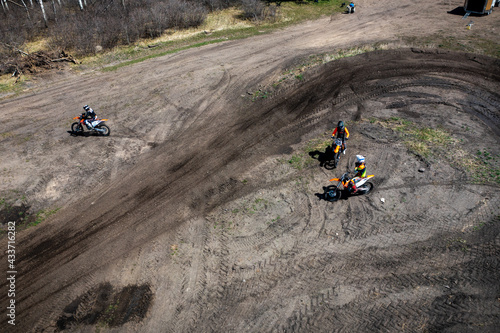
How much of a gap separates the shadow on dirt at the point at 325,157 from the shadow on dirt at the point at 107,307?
31.4ft

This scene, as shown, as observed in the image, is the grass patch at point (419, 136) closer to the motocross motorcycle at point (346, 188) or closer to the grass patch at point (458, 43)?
the motocross motorcycle at point (346, 188)

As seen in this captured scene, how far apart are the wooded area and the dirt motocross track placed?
623cm

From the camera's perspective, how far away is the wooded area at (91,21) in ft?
91.5

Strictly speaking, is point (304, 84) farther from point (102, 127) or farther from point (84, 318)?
point (84, 318)

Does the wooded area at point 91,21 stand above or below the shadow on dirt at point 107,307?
above

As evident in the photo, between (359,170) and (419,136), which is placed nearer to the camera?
(359,170)

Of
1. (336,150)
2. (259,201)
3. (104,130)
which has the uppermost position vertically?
(336,150)

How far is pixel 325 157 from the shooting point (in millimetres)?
15867

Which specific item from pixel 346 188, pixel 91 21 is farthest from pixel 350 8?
pixel 346 188

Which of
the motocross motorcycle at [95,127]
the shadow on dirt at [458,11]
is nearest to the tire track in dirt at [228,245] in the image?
the motocross motorcycle at [95,127]

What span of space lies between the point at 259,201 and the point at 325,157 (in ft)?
14.6

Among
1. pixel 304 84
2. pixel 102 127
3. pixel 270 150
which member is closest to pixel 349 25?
pixel 304 84

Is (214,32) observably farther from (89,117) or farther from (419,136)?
(419,136)

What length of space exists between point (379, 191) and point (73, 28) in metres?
29.5
